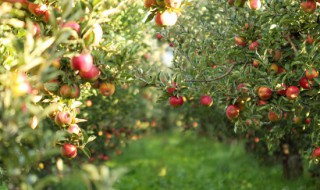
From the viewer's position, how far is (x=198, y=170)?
40.8ft

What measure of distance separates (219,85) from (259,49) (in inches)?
23.5

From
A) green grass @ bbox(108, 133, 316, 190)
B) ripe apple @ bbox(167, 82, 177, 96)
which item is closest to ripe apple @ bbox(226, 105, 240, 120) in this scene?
ripe apple @ bbox(167, 82, 177, 96)

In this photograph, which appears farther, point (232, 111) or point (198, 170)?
point (198, 170)

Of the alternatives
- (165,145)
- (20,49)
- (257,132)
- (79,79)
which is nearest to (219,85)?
(79,79)

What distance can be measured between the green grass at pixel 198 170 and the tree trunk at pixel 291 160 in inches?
7.3

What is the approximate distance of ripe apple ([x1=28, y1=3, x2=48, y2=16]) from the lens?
3591mm

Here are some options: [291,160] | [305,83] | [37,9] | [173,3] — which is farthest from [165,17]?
[291,160]

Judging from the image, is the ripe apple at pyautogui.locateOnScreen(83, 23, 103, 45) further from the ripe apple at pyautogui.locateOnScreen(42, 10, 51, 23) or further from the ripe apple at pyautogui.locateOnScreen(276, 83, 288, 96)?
the ripe apple at pyautogui.locateOnScreen(276, 83, 288, 96)

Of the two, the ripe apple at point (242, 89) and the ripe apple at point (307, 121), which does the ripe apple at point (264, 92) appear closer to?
the ripe apple at point (242, 89)

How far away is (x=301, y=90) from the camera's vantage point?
189 inches

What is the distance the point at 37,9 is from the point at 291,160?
741 cm

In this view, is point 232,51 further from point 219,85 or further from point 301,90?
point 301,90

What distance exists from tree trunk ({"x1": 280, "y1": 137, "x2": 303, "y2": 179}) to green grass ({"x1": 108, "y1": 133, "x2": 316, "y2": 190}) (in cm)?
18

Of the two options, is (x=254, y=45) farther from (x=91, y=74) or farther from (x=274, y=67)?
(x=91, y=74)
